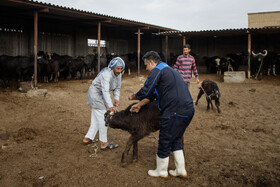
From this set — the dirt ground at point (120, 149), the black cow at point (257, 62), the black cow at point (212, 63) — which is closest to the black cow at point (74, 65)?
the dirt ground at point (120, 149)

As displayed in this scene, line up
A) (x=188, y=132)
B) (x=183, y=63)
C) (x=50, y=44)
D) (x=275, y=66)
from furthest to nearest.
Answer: (x=275, y=66) → (x=50, y=44) → (x=183, y=63) → (x=188, y=132)

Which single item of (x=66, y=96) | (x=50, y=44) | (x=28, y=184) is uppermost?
(x=50, y=44)

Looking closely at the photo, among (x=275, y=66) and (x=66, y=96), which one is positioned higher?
(x=275, y=66)

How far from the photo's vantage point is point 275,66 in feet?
61.9

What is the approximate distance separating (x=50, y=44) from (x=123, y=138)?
13.4 m

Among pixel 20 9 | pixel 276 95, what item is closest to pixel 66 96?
pixel 20 9

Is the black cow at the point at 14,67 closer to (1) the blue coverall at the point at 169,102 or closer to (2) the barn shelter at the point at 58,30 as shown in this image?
(2) the barn shelter at the point at 58,30

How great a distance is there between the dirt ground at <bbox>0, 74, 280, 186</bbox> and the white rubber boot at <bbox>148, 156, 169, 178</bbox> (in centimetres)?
8

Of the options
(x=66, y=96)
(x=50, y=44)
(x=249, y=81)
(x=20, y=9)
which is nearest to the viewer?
(x=66, y=96)

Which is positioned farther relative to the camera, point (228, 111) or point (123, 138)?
point (228, 111)

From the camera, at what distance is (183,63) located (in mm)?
7805

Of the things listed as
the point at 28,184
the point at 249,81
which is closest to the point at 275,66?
the point at 249,81

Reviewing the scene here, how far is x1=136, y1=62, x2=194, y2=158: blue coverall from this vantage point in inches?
145

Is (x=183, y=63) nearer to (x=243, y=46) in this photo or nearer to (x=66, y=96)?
(x=66, y=96)
